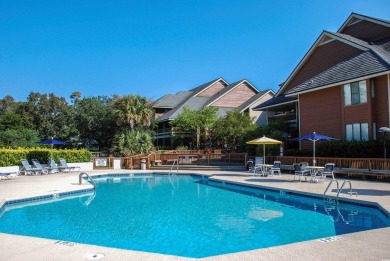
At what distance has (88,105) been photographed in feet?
127

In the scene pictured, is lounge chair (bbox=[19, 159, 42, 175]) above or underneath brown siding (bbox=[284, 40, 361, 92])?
underneath

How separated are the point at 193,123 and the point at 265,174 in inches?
578

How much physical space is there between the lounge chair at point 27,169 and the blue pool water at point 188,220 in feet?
28.5

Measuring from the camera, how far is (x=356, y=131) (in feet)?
64.6

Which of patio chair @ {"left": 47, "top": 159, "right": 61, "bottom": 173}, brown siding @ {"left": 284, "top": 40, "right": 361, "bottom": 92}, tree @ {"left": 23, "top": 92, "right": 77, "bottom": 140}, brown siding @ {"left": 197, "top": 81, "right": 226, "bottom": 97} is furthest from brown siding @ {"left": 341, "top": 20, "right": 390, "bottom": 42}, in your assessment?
tree @ {"left": 23, "top": 92, "right": 77, "bottom": 140}

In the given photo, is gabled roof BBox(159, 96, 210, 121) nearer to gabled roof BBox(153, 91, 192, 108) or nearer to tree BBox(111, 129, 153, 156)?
gabled roof BBox(153, 91, 192, 108)

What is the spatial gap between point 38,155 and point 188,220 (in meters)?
17.8

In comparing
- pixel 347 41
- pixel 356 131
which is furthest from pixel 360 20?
pixel 356 131

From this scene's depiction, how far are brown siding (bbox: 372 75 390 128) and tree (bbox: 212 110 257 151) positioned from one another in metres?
12.3

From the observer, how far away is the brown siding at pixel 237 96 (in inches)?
1642

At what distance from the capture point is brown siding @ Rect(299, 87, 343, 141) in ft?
69.8

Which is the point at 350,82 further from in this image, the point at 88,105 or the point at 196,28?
the point at 88,105

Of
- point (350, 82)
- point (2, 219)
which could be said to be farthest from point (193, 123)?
point (2, 219)

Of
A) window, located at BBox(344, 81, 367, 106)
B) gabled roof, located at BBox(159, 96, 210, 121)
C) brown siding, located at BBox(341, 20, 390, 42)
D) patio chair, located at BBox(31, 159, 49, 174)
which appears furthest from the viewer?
gabled roof, located at BBox(159, 96, 210, 121)
